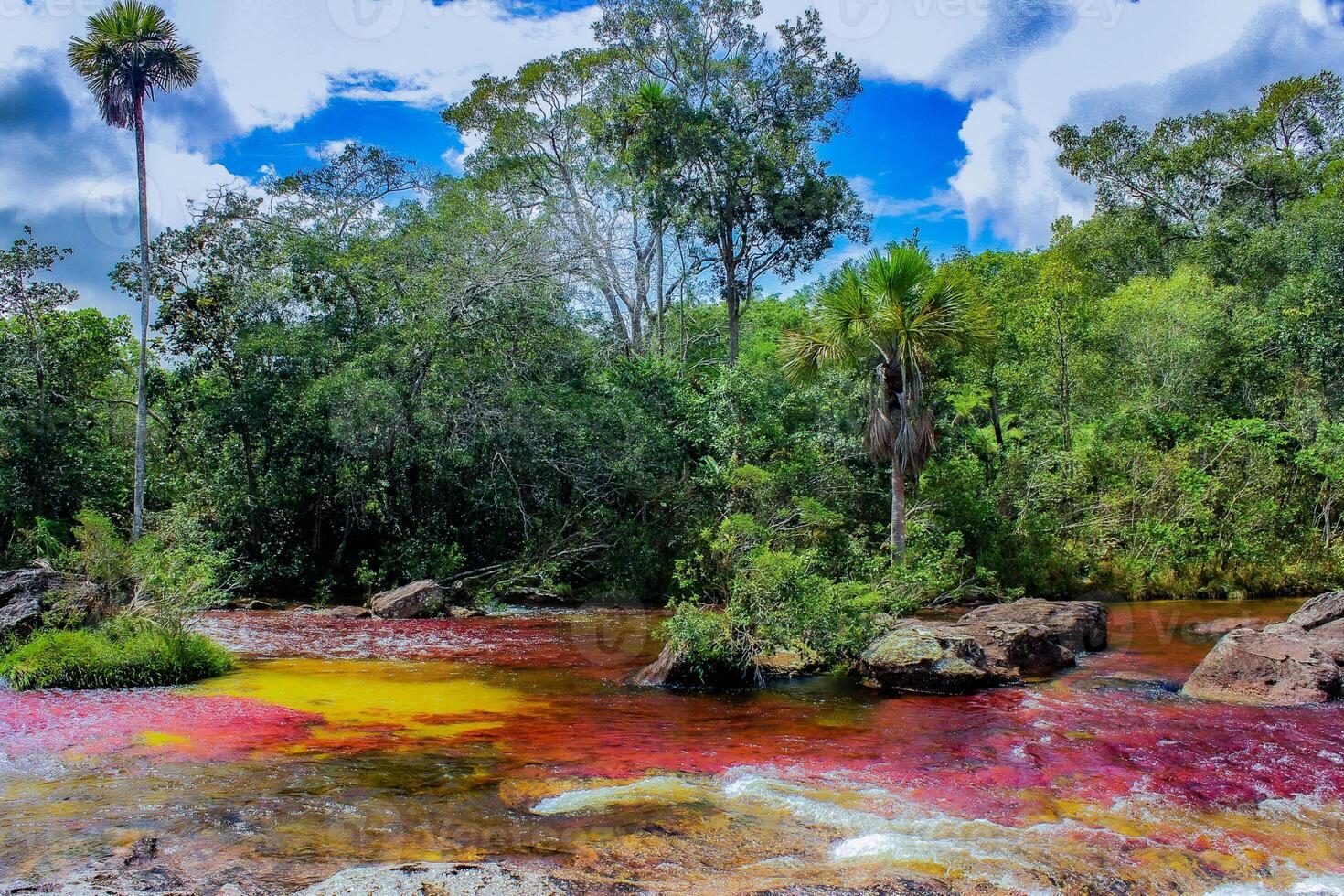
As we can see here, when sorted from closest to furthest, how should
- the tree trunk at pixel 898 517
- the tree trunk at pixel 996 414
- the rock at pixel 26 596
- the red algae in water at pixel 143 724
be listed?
the red algae in water at pixel 143 724 → the rock at pixel 26 596 → the tree trunk at pixel 898 517 → the tree trunk at pixel 996 414

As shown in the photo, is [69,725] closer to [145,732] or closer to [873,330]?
[145,732]

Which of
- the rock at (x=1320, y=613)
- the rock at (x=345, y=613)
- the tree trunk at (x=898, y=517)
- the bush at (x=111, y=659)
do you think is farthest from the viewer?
the rock at (x=345, y=613)

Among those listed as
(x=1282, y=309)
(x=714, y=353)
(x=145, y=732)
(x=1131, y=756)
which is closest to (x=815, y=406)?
(x=714, y=353)

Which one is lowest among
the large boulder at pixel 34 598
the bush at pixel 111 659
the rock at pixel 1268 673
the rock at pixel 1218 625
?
the rock at pixel 1218 625

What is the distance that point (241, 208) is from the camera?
76.9 feet

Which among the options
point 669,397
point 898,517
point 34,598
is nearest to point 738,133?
point 669,397

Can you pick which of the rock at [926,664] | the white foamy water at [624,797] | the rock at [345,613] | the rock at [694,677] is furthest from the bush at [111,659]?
the rock at [926,664]

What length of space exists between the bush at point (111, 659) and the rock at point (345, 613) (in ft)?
22.3

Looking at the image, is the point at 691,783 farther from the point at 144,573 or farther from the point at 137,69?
the point at 137,69

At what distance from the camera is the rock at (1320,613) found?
12.7 m

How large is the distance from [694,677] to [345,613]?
33.6 feet

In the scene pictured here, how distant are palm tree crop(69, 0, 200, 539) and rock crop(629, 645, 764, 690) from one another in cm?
1573

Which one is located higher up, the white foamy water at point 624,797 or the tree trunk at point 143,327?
the tree trunk at point 143,327

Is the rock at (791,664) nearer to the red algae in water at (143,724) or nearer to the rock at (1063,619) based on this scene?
the rock at (1063,619)
